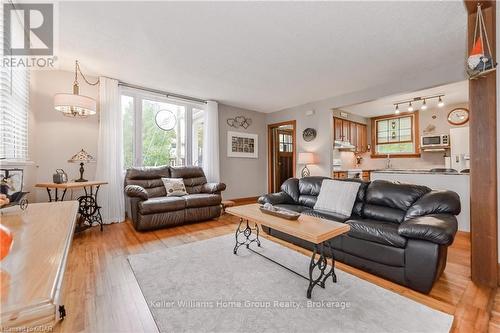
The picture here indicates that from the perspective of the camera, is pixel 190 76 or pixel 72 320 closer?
pixel 72 320

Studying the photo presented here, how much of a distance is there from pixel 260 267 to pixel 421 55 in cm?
342

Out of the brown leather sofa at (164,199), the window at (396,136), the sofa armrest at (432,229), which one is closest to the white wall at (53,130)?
the brown leather sofa at (164,199)

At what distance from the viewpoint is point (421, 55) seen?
2.93 metres

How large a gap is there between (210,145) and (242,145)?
112cm

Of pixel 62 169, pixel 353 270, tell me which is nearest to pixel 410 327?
pixel 353 270

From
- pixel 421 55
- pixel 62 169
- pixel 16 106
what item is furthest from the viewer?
pixel 62 169

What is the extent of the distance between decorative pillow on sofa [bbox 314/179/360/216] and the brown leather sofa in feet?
6.39

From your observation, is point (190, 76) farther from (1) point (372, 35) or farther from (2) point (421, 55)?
(2) point (421, 55)

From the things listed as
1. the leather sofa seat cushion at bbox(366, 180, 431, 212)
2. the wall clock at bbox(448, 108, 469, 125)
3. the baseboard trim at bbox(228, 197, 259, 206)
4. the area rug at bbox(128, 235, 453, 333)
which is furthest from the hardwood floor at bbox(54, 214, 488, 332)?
the wall clock at bbox(448, 108, 469, 125)

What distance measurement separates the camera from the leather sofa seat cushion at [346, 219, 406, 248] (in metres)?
1.94

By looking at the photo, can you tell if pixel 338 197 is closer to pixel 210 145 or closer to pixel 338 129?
pixel 210 145

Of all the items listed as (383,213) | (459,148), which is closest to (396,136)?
(459,148)

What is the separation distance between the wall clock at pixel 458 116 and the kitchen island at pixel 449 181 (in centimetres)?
273

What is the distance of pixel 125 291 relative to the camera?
1.84 metres
